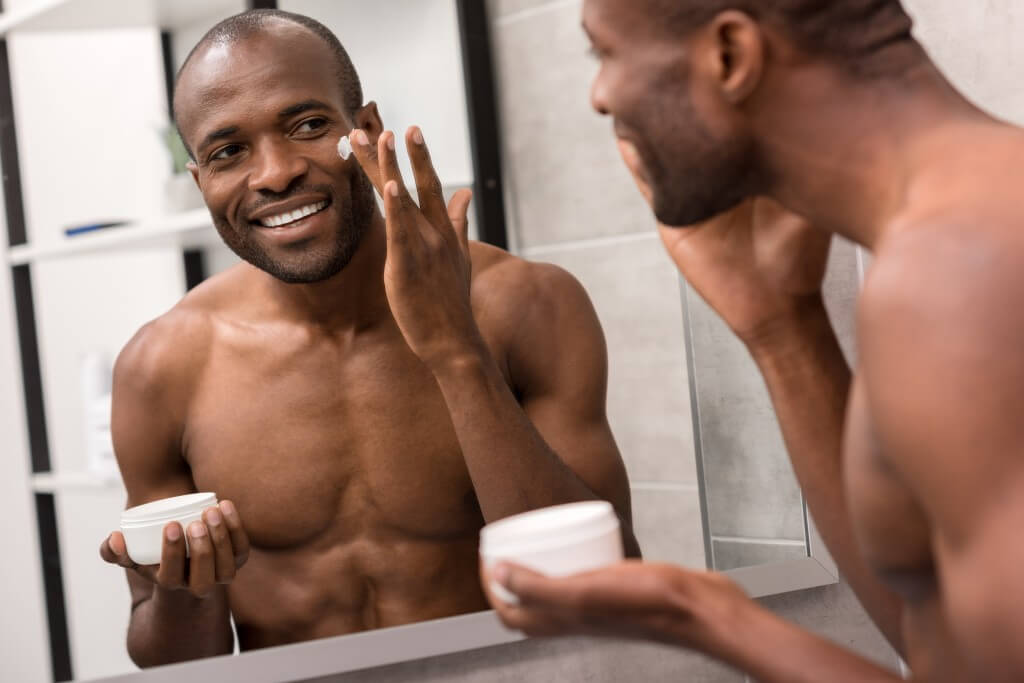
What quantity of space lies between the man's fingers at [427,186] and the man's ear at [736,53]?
1.24ft

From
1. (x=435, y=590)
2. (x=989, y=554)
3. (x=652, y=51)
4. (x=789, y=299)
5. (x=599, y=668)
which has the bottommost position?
(x=599, y=668)

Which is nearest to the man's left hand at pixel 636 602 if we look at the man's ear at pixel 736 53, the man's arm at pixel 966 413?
the man's arm at pixel 966 413

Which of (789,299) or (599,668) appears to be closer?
(789,299)

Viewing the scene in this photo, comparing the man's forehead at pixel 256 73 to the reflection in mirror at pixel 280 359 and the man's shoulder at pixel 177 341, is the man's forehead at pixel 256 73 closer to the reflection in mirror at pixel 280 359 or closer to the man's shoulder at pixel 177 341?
the reflection in mirror at pixel 280 359

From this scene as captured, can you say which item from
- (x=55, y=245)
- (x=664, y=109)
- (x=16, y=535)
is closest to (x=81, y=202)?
(x=55, y=245)

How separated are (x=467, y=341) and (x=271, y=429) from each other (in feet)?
0.61

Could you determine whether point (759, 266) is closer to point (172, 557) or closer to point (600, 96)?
point (600, 96)

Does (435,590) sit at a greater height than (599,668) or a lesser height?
greater

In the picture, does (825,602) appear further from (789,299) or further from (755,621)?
(755,621)

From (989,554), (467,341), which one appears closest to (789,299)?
(467,341)

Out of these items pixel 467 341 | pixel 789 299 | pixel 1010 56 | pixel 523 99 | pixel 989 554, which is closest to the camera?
pixel 989 554

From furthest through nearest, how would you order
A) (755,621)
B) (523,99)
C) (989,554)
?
(523,99) < (755,621) < (989,554)

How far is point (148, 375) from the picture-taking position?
0.90m

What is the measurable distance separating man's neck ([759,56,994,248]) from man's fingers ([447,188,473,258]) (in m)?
0.39
